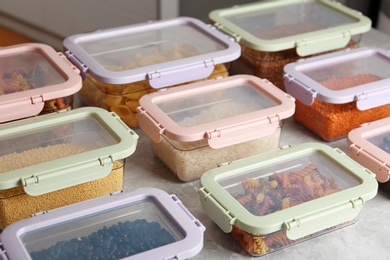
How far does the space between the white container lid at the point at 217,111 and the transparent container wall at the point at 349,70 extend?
0.12m

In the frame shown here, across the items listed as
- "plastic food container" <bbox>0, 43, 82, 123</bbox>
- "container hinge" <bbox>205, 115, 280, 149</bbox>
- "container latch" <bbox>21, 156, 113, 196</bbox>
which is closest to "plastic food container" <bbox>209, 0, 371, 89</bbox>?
"container hinge" <bbox>205, 115, 280, 149</bbox>

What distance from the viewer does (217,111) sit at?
118 centimetres

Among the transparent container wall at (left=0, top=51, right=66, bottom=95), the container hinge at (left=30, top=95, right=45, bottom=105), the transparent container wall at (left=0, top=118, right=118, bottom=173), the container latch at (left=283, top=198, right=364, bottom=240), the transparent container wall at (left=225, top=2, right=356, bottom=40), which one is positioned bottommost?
the container latch at (left=283, top=198, right=364, bottom=240)

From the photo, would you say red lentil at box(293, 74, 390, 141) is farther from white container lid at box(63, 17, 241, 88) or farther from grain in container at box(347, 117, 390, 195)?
white container lid at box(63, 17, 241, 88)

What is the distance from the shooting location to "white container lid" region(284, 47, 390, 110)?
3.96 feet

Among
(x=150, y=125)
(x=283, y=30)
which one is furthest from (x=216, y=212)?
(x=283, y=30)

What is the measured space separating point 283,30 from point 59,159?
639 millimetres

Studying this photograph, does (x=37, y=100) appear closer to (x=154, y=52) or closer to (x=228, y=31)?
(x=154, y=52)

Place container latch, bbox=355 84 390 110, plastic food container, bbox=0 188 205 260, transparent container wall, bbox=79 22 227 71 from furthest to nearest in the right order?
transparent container wall, bbox=79 22 227 71
container latch, bbox=355 84 390 110
plastic food container, bbox=0 188 205 260

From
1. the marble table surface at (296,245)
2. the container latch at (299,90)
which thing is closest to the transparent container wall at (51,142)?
the marble table surface at (296,245)

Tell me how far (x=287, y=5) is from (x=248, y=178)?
2.16 feet

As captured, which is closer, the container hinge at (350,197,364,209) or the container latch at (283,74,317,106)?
the container hinge at (350,197,364,209)

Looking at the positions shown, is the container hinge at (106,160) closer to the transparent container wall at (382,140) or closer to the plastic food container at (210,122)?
the plastic food container at (210,122)

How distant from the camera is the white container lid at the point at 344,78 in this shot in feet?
3.96
